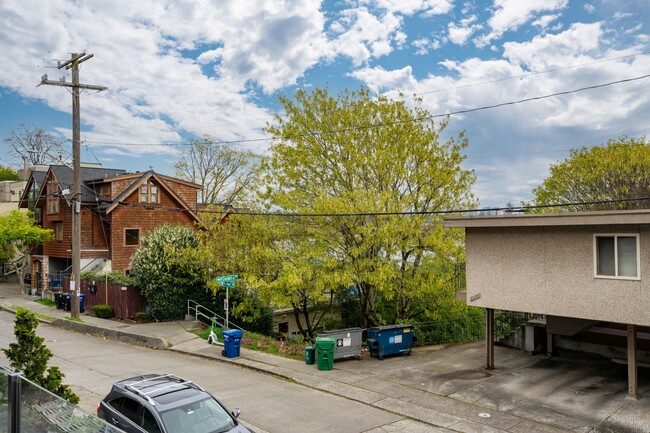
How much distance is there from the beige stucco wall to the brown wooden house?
21675 millimetres

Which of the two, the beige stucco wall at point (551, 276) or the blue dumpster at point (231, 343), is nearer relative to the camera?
the beige stucco wall at point (551, 276)

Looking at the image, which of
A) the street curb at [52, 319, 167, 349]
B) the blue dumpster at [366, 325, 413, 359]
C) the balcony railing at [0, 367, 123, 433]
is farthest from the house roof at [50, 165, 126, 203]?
the balcony railing at [0, 367, 123, 433]

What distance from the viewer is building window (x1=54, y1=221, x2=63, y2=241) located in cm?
3787

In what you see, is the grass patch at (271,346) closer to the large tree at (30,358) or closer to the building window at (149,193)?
the large tree at (30,358)

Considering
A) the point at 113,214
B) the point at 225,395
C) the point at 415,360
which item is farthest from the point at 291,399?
the point at 113,214

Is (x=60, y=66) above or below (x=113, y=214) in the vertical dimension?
above

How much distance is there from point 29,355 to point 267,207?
1360 cm

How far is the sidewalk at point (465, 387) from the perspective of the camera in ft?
41.3

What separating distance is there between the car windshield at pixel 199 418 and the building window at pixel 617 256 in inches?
426

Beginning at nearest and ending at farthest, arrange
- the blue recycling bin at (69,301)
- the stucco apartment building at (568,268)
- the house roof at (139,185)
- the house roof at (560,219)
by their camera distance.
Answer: the house roof at (560,219) → the stucco apartment building at (568,268) → the blue recycling bin at (69,301) → the house roof at (139,185)

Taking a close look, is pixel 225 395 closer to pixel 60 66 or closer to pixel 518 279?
pixel 518 279

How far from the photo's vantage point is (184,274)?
85.9ft

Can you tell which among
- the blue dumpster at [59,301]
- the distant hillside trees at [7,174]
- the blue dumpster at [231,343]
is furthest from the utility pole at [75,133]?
the distant hillside trees at [7,174]

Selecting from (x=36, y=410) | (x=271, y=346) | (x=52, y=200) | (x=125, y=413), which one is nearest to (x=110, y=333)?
(x=271, y=346)
